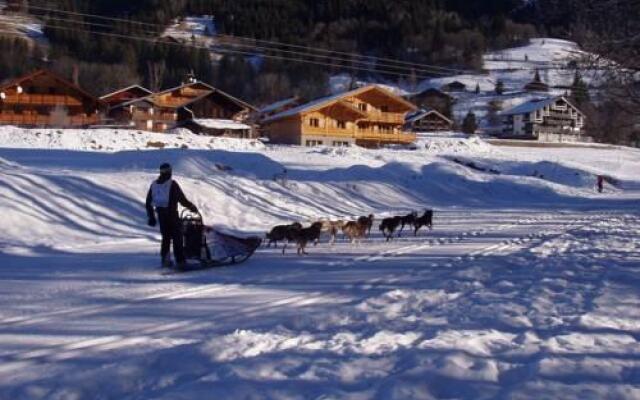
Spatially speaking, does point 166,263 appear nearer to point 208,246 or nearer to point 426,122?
point 208,246

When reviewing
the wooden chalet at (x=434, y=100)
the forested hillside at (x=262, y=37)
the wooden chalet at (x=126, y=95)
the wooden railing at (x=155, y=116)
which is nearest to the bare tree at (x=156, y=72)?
the forested hillside at (x=262, y=37)

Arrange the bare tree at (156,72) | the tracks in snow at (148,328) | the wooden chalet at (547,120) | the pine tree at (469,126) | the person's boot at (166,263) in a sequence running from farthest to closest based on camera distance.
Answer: the bare tree at (156,72), the wooden chalet at (547,120), the pine tree at (469,126), the person's boot at (166,263), the tracks in snow at (148,328)

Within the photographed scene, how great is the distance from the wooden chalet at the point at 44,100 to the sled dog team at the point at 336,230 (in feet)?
173

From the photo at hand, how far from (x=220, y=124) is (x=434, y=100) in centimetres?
6260

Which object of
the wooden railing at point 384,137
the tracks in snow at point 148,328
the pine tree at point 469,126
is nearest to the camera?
the tracks in snow at point 148,328

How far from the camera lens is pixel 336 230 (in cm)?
1576

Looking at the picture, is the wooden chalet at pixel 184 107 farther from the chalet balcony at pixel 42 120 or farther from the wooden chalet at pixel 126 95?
the chalet balcony at pixel 42 120

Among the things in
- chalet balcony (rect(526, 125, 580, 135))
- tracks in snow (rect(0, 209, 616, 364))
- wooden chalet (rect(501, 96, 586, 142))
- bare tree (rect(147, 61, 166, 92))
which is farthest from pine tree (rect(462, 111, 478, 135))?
tracks in snow (rect(0, 209, 616, 364))

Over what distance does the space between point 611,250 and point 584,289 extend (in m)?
4.99

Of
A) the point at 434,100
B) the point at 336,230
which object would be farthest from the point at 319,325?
the point at 434,100

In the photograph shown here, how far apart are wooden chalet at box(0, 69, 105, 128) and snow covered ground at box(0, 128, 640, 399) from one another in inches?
1930

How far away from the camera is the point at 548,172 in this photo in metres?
51.9

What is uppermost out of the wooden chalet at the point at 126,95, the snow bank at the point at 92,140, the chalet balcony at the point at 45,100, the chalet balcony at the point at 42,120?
the wooden chalet at the point at 126,95

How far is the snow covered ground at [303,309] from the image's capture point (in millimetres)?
5750
